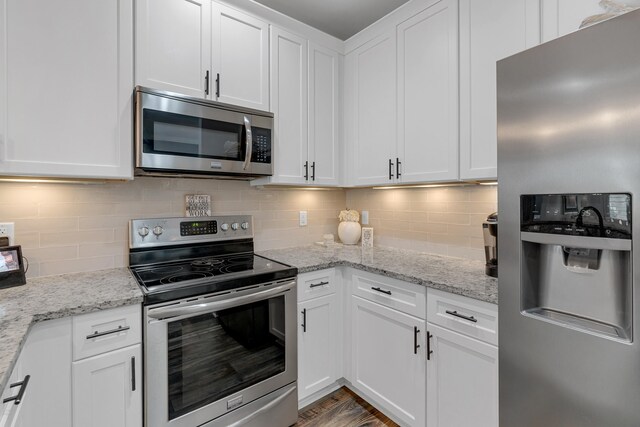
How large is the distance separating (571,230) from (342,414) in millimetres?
1654

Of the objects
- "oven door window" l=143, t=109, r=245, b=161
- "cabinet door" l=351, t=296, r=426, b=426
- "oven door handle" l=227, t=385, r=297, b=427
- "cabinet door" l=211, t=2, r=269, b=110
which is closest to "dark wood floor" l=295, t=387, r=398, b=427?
"cabinet door" l=351, t=296, r=426, b=426

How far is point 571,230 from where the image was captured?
97 cm

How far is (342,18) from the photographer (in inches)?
86.7

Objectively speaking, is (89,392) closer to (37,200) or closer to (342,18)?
(37,200)

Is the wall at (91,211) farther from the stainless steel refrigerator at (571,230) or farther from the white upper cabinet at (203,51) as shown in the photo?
the stainless steel refrigerator at (571,230)

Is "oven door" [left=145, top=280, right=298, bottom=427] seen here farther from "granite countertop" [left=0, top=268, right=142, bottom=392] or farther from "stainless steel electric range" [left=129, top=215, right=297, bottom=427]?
"granite countertop" [left=0, top=268, right=142, bottom=392]

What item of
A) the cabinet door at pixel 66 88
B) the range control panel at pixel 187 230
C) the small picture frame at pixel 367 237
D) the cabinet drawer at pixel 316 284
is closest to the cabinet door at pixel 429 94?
the small picture frame at pixel 367 237

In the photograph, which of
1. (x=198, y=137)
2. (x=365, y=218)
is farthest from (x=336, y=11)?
(x=365, y=218)

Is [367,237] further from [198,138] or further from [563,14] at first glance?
[563,14]

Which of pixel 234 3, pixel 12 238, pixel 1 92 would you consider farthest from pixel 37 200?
pixel 234 3

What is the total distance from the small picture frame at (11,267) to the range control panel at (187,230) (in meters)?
0.46

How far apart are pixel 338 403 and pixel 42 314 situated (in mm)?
1690

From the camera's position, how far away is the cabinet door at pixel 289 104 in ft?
6.73

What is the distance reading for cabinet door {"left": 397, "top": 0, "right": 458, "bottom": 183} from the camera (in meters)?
1.73
